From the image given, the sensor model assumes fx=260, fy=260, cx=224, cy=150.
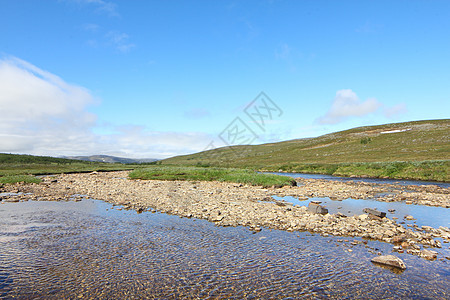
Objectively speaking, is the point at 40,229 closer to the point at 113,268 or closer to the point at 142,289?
the point at 113,268

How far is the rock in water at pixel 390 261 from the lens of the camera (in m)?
10.6

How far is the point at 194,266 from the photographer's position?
34.8ft

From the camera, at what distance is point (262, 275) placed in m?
9.89

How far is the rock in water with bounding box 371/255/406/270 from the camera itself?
10.6 m

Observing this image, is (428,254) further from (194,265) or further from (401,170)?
(401,170)

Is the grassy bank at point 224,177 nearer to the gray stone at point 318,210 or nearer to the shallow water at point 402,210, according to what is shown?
the shallow water at point 402,210

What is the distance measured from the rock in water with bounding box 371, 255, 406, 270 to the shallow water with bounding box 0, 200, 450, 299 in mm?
403

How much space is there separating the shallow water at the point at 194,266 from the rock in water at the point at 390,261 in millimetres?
403

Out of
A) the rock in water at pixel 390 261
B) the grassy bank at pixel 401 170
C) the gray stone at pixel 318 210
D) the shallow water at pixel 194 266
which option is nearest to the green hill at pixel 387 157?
the grassy bank at pixel 401 170

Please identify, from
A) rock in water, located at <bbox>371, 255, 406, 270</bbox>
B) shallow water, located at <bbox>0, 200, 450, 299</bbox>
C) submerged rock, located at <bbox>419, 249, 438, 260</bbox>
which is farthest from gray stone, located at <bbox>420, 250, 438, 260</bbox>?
rock in water, located at <bbox>371, 255, 406, 270</bbox>

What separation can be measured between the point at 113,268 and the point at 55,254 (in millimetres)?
3436

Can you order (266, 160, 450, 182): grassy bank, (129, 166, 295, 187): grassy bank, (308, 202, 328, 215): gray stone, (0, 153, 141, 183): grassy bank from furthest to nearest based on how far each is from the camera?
(266, 160, 450, 182): grassy bank < (0, 153, 141, 183): grassy bank < (129, 166, 295, 187): grassy bank < (308, 202, 328, 215): gray stone

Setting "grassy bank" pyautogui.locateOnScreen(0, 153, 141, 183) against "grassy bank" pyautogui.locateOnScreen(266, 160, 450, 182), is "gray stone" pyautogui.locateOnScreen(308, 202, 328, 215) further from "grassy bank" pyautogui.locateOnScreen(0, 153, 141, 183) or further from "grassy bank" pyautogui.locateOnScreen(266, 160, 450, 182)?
"grassy bank" pyautogui.locateOnScreen(0, 153, 141, 183)

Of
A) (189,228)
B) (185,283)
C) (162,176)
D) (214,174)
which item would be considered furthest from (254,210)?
(162,176)
